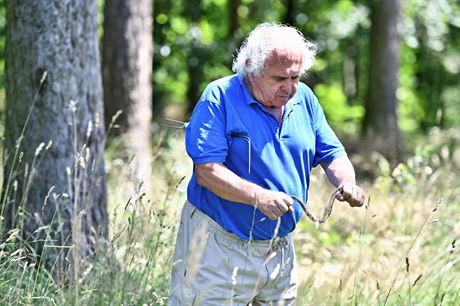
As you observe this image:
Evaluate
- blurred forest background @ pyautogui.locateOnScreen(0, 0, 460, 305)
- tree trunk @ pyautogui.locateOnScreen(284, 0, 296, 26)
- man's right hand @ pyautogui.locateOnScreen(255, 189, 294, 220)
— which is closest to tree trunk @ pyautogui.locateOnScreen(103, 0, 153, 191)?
blurred forest background @ pyautogui.locateOnScreen(0, 0, 460, 305)

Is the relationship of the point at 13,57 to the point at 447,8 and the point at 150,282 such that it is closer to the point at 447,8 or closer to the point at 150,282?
the point at 150,282

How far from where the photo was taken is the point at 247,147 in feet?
12.5

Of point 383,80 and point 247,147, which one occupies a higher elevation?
point 247,147

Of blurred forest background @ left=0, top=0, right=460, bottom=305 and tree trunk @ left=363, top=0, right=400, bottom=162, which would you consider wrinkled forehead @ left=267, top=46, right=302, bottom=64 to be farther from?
tree trunk @ left=363, top=0, right=400, bottom=162

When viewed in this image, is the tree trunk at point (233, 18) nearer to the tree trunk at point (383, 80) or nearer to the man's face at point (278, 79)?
the tree trunk at point (383, 80)

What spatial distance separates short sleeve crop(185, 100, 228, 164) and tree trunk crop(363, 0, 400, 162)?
36.4 feet

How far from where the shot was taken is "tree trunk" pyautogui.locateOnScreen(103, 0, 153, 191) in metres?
10.1

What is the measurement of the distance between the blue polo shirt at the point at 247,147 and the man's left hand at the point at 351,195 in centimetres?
20

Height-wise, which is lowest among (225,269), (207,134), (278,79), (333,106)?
(333,106)

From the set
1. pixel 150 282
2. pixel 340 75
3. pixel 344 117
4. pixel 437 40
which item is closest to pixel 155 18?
pixel 437 40

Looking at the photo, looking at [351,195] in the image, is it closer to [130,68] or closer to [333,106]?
[130,68]

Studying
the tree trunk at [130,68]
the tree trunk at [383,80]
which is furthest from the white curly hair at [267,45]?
the tree trunk at [383,80]

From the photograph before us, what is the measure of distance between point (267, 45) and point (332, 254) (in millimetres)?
3301

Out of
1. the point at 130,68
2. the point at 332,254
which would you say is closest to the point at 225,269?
the point at 332,254
